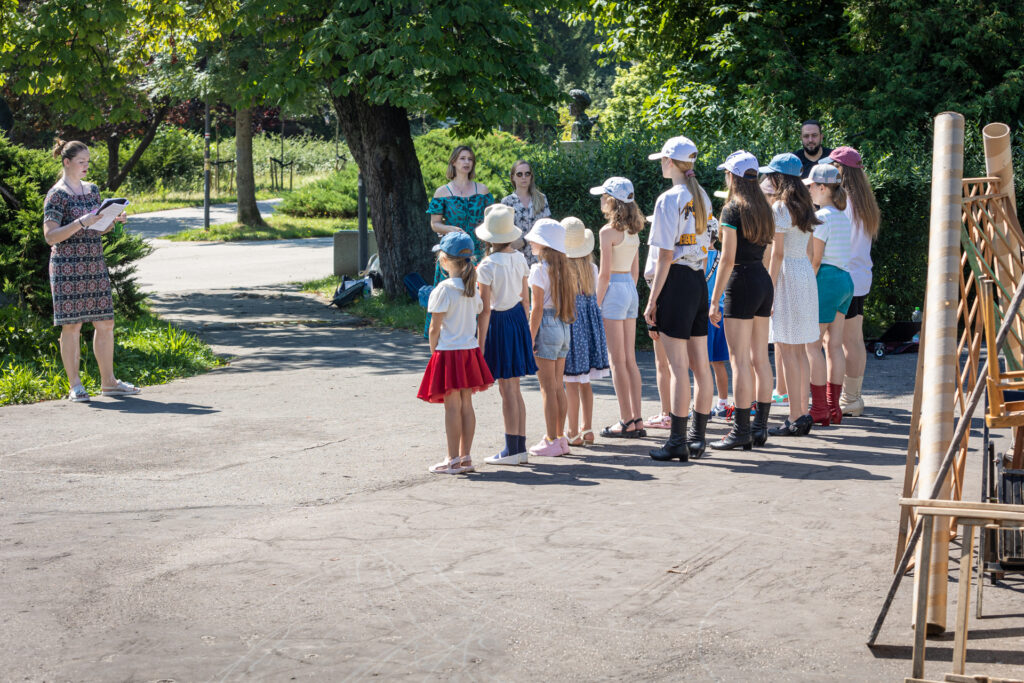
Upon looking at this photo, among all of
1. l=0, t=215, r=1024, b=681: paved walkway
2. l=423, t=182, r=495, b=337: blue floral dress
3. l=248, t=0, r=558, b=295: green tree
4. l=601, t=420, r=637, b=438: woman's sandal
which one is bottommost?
l=0, t=215, r=1024, b=681: paved walkway

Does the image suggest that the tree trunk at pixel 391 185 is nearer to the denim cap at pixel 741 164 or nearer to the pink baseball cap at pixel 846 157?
the pink baseball cap at pixel 846 157

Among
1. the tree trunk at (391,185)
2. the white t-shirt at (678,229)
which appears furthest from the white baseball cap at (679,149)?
the tree trunk at (391,185)

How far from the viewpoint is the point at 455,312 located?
695 cm

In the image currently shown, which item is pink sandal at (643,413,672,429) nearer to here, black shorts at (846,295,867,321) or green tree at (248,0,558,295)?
black shorts at (846,295,867,321)

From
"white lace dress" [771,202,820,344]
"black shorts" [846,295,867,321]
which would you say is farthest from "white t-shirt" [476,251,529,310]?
"black shorts" [846,295,867,321]

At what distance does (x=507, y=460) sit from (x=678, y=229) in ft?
5.67

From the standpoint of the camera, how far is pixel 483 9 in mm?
13602

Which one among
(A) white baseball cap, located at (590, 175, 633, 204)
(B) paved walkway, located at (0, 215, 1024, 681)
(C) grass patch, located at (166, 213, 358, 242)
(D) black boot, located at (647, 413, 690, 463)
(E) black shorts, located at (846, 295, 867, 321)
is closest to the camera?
(B) paved walkway, located at (0, 215, 1024, 681)

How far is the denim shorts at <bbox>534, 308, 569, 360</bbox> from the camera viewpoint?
7465mm

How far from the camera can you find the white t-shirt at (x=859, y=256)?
853 centimetres

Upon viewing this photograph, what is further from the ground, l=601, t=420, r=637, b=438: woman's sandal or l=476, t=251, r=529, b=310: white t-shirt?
l=476, t=251, r=529, b=310: white t-shirt

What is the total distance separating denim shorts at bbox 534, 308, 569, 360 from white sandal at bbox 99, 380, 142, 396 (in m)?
4.06

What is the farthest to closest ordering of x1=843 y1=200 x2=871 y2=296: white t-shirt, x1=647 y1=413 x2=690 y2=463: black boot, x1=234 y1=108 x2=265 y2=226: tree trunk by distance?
x1=234 y1=108 x2=265 y2=226: tree trunk, x1=843 y1=200 x2=871 y2=296: white t-shirt, x1=647 y1=413 x2=690 y2=463: black boot

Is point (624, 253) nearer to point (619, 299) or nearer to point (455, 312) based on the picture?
point (619, 299)
